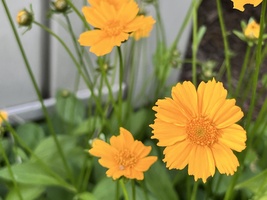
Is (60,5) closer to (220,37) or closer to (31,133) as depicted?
(31,133)

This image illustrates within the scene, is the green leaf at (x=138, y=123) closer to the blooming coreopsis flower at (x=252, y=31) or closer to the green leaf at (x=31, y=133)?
the green leaf at (x=31, y=133)

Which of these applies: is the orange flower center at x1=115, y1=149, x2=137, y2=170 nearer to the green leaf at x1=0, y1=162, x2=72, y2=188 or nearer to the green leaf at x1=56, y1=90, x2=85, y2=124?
the green leaf at x1=0, y1=162, x2=72, y2=188

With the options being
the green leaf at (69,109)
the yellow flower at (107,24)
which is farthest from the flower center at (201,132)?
the green leaf at (69,109)

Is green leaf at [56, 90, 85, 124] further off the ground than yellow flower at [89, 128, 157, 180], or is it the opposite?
yellow flower at [89, 128, 157, 180]

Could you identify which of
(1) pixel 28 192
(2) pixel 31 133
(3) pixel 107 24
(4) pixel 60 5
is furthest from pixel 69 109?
(3) pixel 107 24

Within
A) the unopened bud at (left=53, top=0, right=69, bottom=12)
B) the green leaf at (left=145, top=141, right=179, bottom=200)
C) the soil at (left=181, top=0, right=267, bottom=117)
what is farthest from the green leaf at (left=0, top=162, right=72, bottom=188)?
the soil at (left=181, top=0, right=267, bottom=117)

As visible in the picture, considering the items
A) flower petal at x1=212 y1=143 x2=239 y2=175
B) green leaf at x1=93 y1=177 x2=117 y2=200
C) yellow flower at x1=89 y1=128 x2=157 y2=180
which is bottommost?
green leaf at x1=93 y1=177 x2=117 y2=200

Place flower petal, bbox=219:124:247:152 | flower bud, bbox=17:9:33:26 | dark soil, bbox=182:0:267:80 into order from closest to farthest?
flower petal, bbox=219:124:247:152 → flower bud, bbox=17:9:33:26 → dark soil, bbox=182:0:267:80
